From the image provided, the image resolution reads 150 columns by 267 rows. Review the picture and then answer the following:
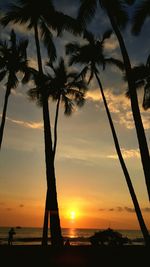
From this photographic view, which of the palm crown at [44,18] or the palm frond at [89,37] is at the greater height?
the palm frond at [89,37]

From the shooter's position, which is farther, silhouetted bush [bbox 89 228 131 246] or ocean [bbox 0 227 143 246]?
ocean [bbox 0 227 143 246]

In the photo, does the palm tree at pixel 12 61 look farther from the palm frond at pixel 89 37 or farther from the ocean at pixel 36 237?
the ocean at pixel 36 237

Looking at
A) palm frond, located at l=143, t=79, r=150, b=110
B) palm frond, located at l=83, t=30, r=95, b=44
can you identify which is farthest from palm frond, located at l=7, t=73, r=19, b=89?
palm frond, located at l=143, t=79, r=150, b=110

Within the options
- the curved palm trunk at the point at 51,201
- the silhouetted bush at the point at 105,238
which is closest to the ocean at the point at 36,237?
the silhouetted bush at the point at 105,238

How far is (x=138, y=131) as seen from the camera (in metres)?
14.6

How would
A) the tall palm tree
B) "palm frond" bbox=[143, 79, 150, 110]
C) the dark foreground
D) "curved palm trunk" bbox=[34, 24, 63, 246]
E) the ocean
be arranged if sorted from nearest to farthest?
the dark foreground, "curved palm trunk" bbox=[34, 24, 63, 246], the tall palm tree, "palm frond" bbox=[143, 79, 150, 110], the ocean

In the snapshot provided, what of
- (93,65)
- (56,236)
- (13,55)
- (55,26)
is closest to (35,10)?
(55,26)

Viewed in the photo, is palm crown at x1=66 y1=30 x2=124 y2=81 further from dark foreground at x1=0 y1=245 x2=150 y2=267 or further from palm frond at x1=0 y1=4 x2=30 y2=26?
dark foreground at x1=0 y1=245 x2=150 y2=267

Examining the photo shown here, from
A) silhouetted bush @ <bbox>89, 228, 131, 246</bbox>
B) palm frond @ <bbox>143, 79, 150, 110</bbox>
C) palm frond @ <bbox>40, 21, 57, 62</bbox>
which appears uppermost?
palm frond @ <bbox>40, 21, 57, 62</bbox>

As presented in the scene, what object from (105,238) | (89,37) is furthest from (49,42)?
(105,238)

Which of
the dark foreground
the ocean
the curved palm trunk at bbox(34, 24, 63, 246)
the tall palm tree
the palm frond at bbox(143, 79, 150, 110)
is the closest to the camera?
the dark foreground

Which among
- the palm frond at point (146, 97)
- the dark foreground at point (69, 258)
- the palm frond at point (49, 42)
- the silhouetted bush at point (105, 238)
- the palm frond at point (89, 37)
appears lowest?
the dark foreground at point (69, 258)

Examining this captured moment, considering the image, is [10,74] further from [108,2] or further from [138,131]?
[138,131]

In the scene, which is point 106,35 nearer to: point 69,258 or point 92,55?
point 92,55
